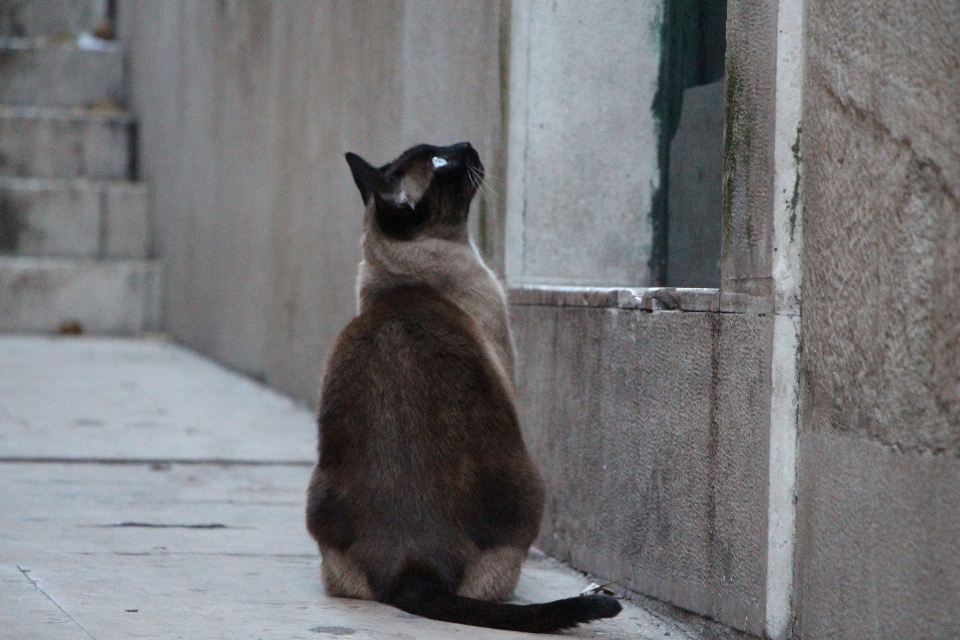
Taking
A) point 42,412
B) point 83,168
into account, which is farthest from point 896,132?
point 83,168

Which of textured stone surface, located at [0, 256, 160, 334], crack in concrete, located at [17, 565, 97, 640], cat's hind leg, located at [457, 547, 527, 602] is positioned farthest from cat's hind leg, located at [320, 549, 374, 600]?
textured stone surface, located at [0, 256, 160, 334]

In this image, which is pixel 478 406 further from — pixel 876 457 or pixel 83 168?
pixel 83 168

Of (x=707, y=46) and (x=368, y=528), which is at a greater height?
(x=707, y=46)

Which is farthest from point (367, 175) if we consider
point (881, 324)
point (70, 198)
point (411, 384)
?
point (70, 198)

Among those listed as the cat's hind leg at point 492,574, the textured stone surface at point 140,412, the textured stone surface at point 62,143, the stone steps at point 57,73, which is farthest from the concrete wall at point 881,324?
the stone steps at point 57,73

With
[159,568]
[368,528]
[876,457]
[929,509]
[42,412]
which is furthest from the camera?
[42,412]

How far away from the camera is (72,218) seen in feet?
43.2

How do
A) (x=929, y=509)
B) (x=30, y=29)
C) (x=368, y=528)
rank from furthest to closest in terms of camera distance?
(x=30, y=29)
(x=368, y=528)
(x=929, y=509)

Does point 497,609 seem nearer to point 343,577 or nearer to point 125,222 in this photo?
point 343,577

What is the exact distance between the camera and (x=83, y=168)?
1389 centimetres

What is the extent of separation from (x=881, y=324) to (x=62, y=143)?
12.5m

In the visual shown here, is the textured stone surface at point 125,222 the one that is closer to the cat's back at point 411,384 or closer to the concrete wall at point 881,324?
the cat's back at point 411,384

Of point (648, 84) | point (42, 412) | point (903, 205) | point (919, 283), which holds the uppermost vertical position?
point (648, 84)

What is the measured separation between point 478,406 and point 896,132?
52.6 inches
